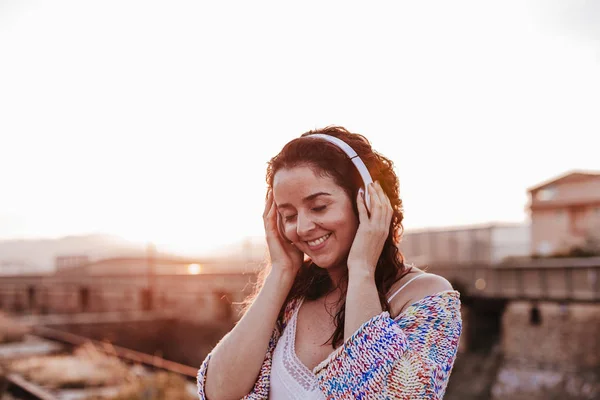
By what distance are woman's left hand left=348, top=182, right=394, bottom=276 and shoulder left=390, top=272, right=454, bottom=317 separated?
11 cm

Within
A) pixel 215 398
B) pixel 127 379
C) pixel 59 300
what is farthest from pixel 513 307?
pixel 59 300

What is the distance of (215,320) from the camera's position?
21312 millimetres

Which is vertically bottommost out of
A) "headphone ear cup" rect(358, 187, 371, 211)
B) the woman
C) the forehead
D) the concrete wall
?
the concrete wall

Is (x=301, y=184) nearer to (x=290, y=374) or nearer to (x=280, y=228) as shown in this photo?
(x=280, y=228)

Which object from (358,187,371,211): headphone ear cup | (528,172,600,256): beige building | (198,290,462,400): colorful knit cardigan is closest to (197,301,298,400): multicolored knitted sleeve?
(198,290,462,400): colorful knit cardigan

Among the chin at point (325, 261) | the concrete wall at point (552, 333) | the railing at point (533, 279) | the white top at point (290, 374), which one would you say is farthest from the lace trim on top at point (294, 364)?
the railing at point (533, 279)

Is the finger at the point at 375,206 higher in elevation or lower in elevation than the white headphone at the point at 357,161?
lower

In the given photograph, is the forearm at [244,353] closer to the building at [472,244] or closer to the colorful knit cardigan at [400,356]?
the colorful knit cardigan at [400,356]

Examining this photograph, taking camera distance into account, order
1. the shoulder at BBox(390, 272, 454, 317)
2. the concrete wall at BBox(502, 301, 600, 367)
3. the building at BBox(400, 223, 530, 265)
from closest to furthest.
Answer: the shoulder at BBox(390, 272, 454, 317) < the concrete wall at BBox(502, 301, 600, 367) < the building at BBox(400, 223, 530, 265)

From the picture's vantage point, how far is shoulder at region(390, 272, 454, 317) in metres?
1.62

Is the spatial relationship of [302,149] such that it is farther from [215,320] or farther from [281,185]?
[215,320]

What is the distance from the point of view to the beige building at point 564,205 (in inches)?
904

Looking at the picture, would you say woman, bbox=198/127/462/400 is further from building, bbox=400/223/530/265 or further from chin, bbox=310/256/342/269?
building, bbox=400/223/530/265

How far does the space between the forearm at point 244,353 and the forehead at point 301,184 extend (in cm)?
33
